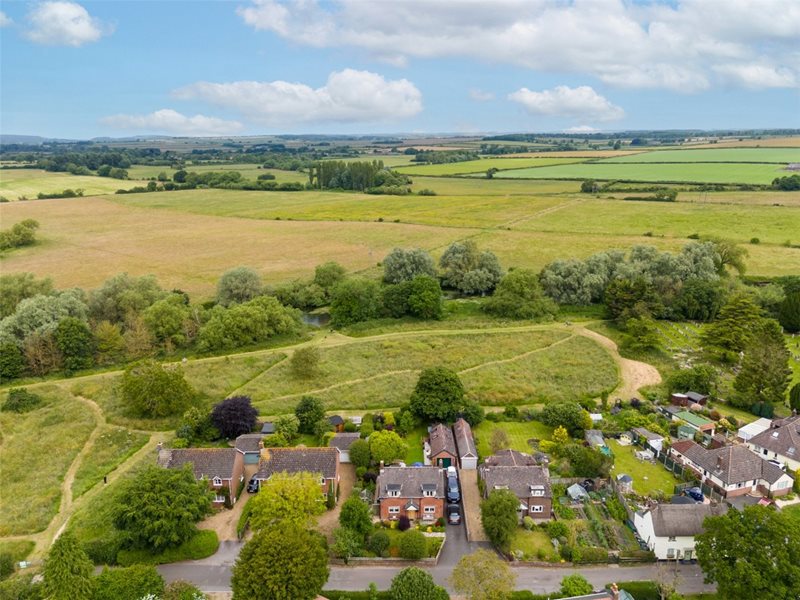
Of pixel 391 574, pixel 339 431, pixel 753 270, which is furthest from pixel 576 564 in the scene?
pixel 753 270

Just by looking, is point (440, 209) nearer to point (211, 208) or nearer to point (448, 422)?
point (211, 208)

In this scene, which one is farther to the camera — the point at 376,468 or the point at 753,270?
the point at 753,270

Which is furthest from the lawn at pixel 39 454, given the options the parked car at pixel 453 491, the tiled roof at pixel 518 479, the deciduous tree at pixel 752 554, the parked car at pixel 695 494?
the parked car at pixel 695 494

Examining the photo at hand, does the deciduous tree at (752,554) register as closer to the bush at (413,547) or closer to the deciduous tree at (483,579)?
the deciduous tree at (483,579)

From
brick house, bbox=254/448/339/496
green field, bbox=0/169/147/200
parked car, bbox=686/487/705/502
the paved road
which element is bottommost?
the paved road

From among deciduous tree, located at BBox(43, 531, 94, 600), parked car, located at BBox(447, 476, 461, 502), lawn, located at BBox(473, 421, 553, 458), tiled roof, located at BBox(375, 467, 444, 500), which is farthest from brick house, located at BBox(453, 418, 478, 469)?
deciduous tree, located at BBox(43, 531, 94, 600)

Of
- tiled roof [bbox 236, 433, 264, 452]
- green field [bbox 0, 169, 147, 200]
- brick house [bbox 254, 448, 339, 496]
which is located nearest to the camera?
brick house [bbox 254, 448, 339, 496]

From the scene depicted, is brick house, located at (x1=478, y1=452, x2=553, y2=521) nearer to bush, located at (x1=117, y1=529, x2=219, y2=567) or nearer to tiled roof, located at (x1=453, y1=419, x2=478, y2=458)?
tiled roof, located at (x1=453, y1=419, x2=478, y2=458)
